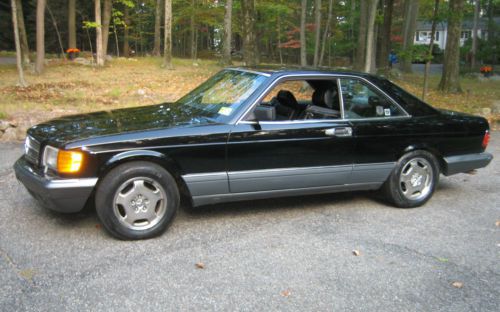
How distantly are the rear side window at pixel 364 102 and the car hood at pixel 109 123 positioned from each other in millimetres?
1675

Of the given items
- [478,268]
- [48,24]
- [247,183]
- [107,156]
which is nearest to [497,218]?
[478,268]

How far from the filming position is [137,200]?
4.23 metres

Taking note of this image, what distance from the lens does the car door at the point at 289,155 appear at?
4.56 m

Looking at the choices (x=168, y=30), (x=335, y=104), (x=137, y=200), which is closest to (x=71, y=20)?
(x=168, y=30)

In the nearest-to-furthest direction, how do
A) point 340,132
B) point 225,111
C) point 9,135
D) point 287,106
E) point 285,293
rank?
point 285,293 → point 225,111 → point 340,132 → point 287,106 → point 9,135

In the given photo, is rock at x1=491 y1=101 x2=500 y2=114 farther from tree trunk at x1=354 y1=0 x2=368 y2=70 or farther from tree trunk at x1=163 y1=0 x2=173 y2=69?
tree trunk at x1=163 y1=0 x2=173 y2=69

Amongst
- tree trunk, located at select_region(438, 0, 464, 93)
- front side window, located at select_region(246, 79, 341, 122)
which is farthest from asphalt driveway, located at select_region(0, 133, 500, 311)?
tree trunk, located at select_region(438, 0, 464, 93)

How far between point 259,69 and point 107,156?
2.03m

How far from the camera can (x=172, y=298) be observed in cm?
329

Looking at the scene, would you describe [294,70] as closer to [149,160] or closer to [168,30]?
[149,160]

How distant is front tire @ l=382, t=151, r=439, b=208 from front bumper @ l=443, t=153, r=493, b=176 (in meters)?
0.17

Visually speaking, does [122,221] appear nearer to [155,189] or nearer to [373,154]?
[155,189]

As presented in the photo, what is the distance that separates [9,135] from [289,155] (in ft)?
19.4

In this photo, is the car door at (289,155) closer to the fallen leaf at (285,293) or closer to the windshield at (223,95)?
the windshield at (223,95)
